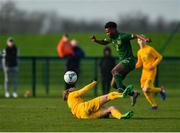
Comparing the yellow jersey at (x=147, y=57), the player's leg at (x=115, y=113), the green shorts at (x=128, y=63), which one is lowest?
the player's leg at (x=115, y=113)

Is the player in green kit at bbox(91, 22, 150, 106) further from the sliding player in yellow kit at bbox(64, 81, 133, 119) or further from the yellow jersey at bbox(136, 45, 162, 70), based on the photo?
the yellow jersey at bbox(136, 45, 162, 70)

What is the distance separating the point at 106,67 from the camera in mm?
33031

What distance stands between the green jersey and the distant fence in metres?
11.6

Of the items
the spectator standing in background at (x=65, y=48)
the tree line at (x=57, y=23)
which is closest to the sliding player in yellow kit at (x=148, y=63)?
the spectator standing in background at (x=65, y=48)

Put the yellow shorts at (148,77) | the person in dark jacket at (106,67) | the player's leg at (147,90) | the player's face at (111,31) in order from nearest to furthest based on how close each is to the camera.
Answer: the player's face at (111,31), the player's leg at (147,90), the yellow shorts at (148,77), the person in dark jacket at (106,67)

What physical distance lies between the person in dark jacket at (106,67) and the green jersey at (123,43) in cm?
1024

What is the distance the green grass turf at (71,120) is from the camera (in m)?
18.0

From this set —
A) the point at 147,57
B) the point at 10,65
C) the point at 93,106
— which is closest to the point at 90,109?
the point at 93,106

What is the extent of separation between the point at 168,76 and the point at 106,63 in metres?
4.20

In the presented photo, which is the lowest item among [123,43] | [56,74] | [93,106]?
[56,74]

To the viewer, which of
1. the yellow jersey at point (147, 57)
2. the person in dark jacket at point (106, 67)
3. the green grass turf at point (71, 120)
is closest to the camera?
the green grass turf at point (71, 120)

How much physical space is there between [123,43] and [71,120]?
3310 mm

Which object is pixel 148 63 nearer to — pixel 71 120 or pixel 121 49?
pixel 121 49

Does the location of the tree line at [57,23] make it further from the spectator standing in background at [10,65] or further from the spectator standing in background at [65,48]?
the spectator standing in background at [10,65]
